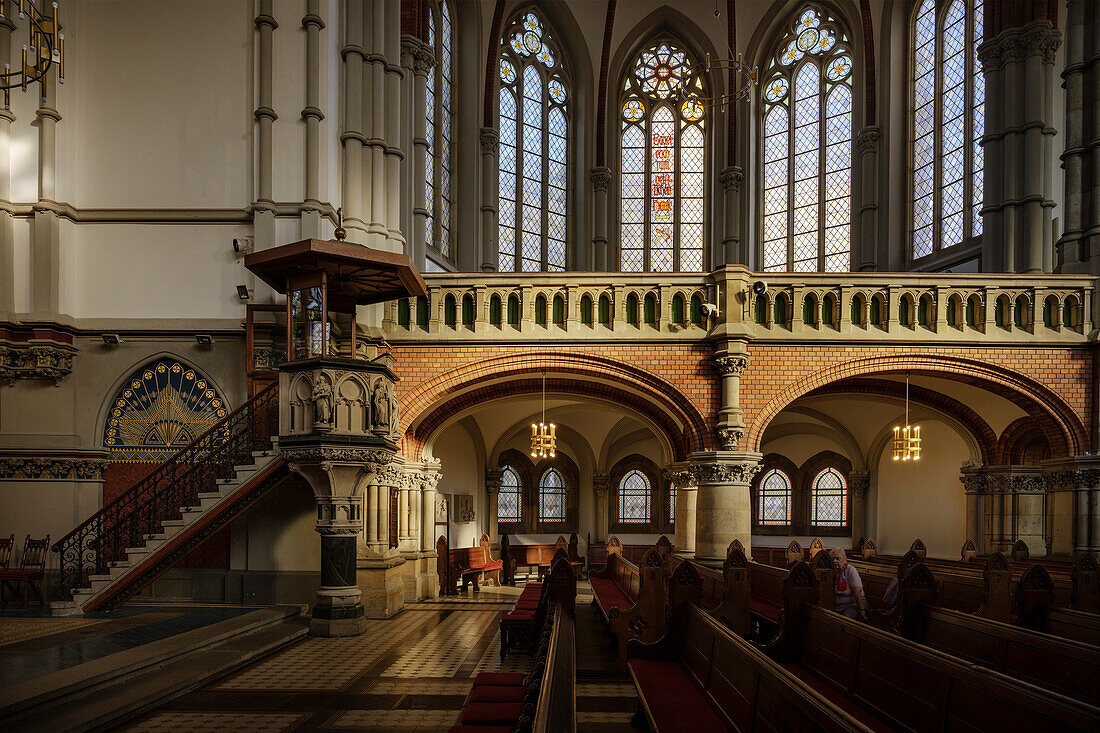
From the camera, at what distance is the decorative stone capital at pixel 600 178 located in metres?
21.7

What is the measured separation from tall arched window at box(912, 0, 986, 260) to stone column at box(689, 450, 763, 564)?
8.08m

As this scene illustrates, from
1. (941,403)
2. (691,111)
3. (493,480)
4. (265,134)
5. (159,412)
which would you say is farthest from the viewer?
(691,111)

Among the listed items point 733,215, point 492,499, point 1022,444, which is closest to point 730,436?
point 1022,444

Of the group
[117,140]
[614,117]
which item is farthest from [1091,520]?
[117,140]

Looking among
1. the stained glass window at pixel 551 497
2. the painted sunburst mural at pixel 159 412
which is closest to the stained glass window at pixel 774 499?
the stained glass window at pixel 551 497

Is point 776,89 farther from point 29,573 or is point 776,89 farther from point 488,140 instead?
point 29,573

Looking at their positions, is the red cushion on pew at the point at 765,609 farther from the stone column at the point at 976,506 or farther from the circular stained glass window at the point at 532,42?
the circular stained glass window at the point at 532,42

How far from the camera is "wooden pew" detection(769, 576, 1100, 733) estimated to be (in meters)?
3.35

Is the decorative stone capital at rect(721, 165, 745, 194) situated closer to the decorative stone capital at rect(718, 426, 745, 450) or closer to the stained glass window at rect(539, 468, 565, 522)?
the stained glass window at rect(539, 468, 565, 522)

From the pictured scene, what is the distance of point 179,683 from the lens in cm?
740

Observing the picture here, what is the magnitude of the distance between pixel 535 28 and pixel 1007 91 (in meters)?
11.6

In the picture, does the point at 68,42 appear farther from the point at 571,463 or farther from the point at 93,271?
the point at 571,463

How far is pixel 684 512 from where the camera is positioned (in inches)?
606

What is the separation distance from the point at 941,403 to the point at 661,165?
10.5 meters
